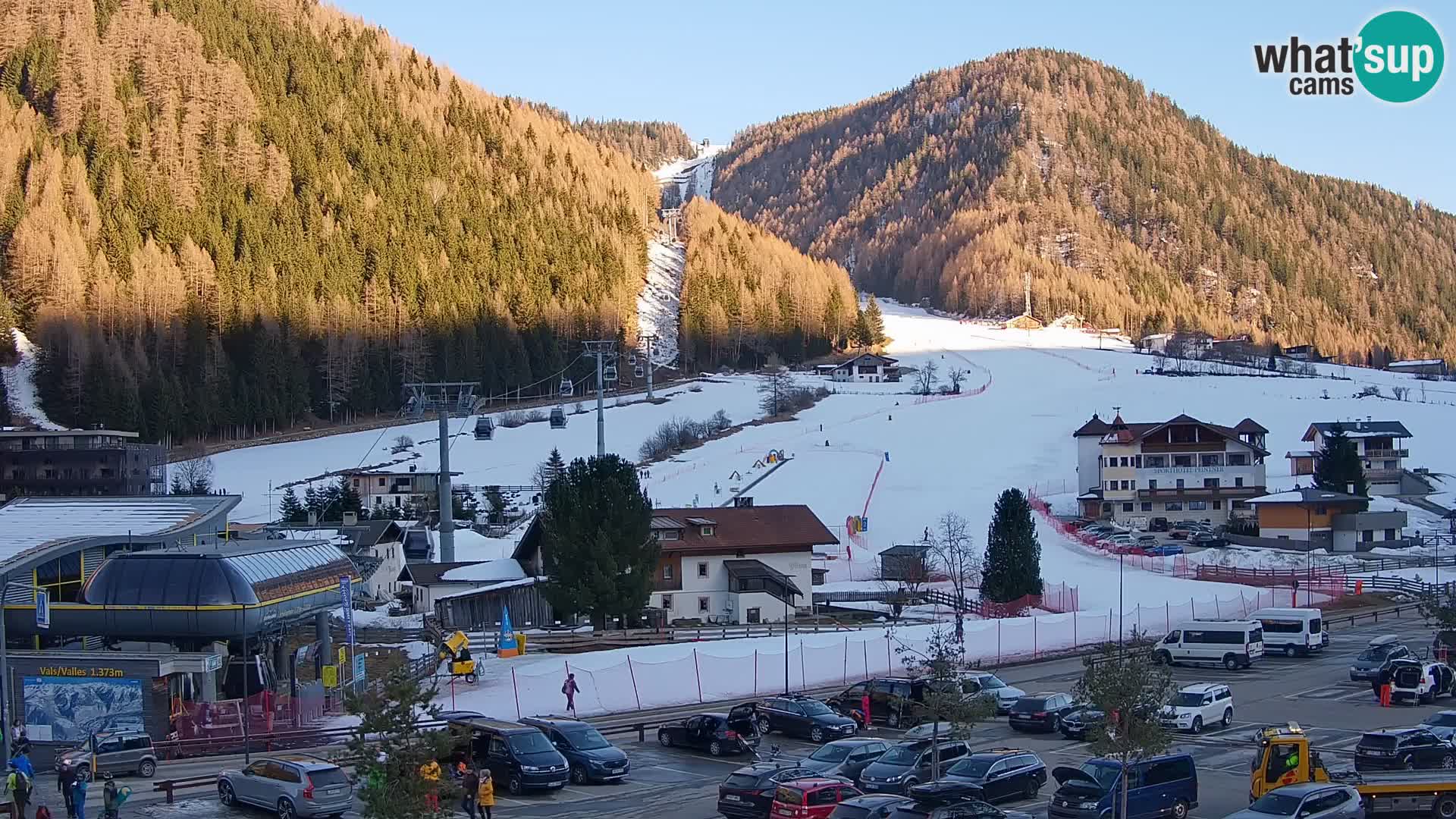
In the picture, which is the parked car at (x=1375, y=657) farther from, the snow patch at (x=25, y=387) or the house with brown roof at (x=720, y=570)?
the snow patch at (x=25, y=387)

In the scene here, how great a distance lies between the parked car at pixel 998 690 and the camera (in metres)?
29.5

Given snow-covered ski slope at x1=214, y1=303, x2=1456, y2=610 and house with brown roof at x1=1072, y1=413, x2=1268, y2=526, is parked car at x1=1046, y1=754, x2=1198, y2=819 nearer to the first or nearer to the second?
snow-covered ski slope at x1=214, y1=303, x2=1456, y2=610

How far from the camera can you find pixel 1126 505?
67.2m

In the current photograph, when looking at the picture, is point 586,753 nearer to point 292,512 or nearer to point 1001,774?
point 1001,774

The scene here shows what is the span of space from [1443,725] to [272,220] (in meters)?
124

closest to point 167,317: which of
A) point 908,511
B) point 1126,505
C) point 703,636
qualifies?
point 908,511

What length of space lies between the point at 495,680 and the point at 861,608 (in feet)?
61.1

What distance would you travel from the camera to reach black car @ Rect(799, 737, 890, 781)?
22.9m

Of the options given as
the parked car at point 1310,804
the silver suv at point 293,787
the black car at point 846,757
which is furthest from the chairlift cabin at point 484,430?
the parked car at point 1310,804

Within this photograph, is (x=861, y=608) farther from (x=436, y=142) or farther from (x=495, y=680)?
(x=436, y=142)

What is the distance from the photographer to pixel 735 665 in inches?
1299

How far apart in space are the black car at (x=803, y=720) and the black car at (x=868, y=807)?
7894 millimetres

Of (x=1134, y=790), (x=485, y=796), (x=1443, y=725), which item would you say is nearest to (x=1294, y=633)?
(x=1443, y=725)

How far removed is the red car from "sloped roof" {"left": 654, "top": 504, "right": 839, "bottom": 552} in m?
25.5
